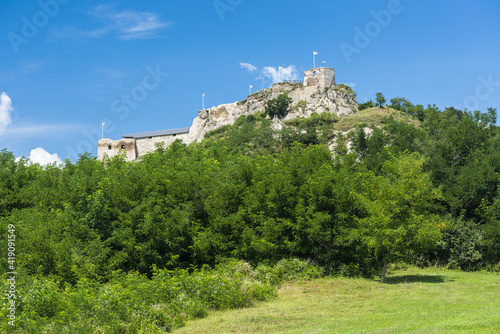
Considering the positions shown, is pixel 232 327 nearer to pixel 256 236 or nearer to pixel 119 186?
pixel 256 236

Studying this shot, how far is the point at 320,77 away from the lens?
8131cm

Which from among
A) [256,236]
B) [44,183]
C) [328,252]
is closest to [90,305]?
[256,236]

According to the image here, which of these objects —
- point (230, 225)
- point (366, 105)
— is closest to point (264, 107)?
point (366, 105)

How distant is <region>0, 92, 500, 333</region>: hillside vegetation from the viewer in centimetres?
1606

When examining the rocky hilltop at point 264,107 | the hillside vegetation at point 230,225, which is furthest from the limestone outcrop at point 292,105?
the hillside vegetation at point 230,225

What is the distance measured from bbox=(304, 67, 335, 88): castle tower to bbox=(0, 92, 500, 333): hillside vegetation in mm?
48459

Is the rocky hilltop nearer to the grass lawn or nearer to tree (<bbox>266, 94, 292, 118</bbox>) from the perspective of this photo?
tree (<bbox>266, 94, 292, 118</bbox>)

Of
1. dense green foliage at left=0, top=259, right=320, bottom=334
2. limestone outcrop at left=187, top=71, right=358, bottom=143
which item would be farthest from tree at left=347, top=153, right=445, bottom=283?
limestone outcrop at left=187, top=71, right=358, bottom=143

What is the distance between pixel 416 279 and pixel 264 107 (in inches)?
2566

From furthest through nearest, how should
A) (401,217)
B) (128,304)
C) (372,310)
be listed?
(401,217), (372,310), (128,304)

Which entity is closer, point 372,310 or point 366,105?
point 372,310

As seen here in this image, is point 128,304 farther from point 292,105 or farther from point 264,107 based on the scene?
point 264,107

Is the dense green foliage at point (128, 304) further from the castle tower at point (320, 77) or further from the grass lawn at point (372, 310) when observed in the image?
the castle tower at point (320, 77)

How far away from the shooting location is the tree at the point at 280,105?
263 feet
